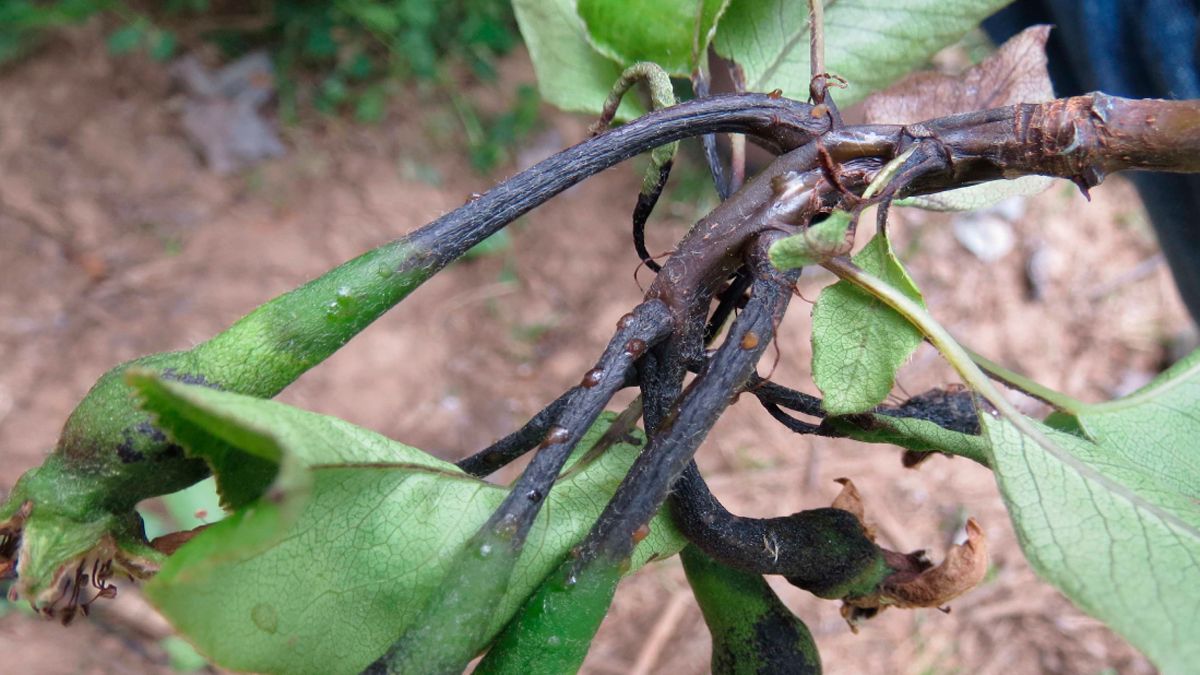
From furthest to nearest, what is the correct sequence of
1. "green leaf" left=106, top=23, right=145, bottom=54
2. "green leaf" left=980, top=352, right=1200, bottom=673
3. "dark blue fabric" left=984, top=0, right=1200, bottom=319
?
1. "green leaf" left=106, top=23, right=145, bottom=54
2. "dark blue fabric" left=984, top=0, right=1200, bottom=319
3. "green leaf" left=980, top=352, right=1200, bottom=673

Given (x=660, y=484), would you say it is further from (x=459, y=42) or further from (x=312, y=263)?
(x=459, y=42)

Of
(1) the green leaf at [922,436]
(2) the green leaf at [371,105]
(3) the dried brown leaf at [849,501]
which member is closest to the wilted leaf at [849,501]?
(3) the dried brown leaf at [849,501]

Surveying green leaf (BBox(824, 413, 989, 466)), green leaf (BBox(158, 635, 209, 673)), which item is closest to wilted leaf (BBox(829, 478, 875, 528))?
green leaf (BBox(824, 413, 989, 466))

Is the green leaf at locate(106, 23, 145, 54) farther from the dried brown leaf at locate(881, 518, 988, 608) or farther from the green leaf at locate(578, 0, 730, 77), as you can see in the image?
the dried brown leaf at locate(881, 518, 988, 608)

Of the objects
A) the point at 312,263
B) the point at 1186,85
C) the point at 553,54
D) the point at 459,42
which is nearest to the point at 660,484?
the point at 553,54

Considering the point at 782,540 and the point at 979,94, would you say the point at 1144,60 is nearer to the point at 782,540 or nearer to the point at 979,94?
the point at 979,94

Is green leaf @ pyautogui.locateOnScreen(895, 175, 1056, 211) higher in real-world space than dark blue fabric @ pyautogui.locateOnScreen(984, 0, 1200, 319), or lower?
higher
